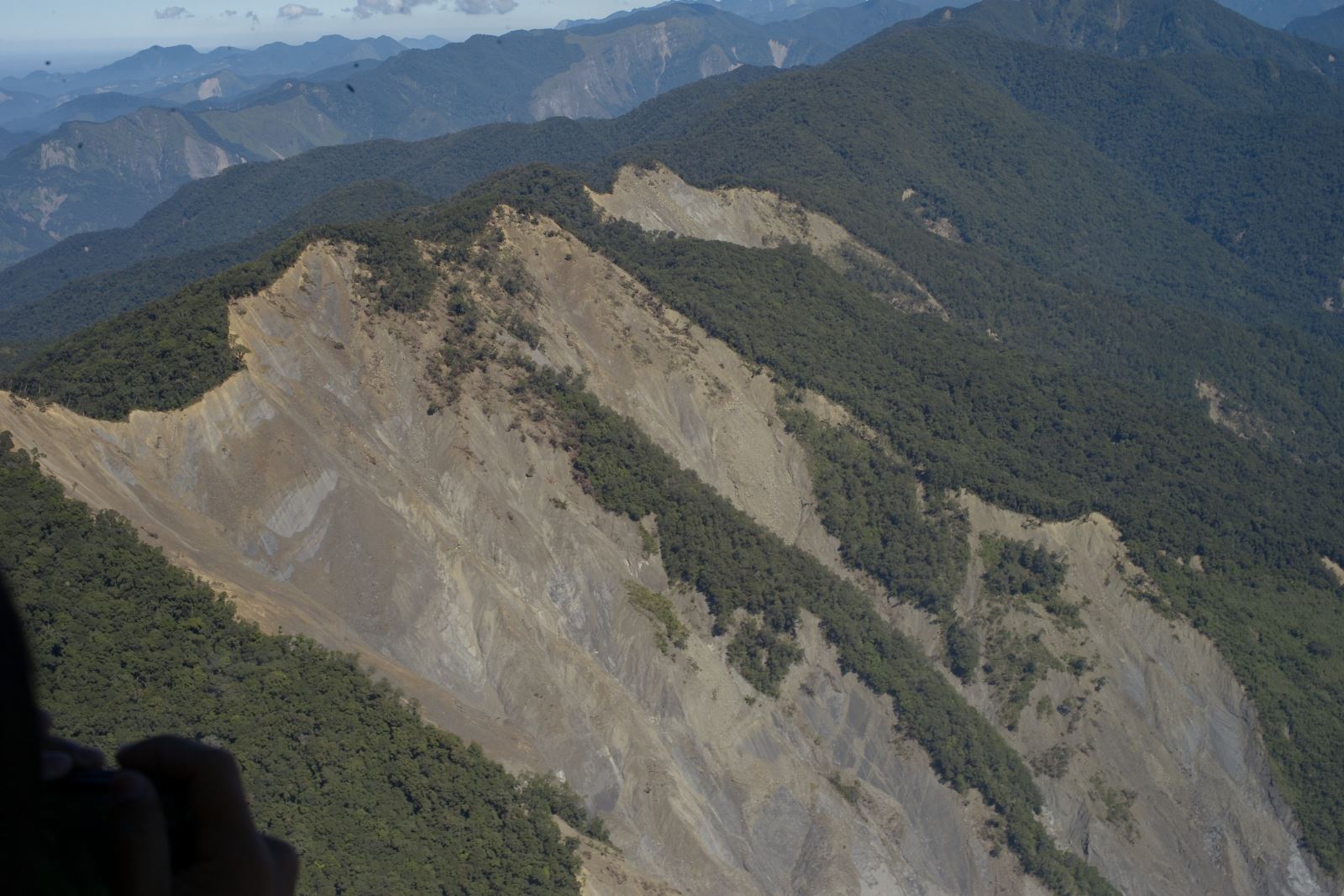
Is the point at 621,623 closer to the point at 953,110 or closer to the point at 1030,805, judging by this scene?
the point at 1030,805

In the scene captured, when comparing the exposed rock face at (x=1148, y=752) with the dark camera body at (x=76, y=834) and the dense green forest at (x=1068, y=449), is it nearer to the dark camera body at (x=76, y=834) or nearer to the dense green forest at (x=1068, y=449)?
the dense green forest at (x=1068, y=449)

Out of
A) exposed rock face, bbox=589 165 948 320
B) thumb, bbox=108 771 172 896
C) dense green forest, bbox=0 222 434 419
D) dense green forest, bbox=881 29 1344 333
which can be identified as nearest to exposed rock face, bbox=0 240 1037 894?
dense green forest, bbox=0 222 434 419

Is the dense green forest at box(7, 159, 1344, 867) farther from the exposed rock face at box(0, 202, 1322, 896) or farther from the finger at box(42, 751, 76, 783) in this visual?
the finger at box(42, 751, 76, 783)

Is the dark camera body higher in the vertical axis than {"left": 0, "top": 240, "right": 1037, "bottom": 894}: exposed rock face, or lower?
higher

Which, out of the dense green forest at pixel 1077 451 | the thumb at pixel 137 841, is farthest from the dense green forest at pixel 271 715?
the dense green forest at pixel 1077 451

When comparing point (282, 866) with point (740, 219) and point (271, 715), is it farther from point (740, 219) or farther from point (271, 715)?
point (740, 219)

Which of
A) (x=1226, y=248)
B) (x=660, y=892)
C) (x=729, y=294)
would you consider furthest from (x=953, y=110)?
(x=660, y=892)

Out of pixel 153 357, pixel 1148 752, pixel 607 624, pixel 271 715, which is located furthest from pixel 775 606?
pixel 153 357

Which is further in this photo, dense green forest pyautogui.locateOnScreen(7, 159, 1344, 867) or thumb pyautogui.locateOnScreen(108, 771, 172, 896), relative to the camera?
dense green forest pyautogui.locateOnScreen(7, 159, 1344, 867)
